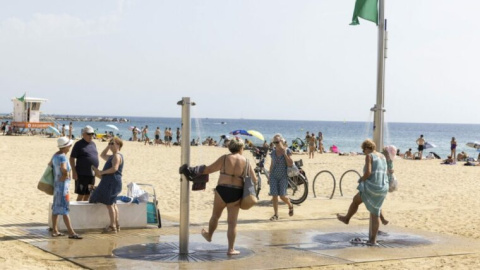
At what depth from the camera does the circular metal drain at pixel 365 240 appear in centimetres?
912

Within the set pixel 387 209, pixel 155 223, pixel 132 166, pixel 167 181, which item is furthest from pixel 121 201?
pixel 132 166

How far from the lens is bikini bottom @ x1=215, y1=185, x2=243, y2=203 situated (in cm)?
771

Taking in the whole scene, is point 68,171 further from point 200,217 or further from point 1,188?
point 1,188

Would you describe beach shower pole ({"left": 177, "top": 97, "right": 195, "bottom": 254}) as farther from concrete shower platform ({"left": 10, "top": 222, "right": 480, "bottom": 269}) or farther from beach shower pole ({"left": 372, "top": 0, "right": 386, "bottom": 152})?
beach shower pole ({"left": 372, "top": 0, "right": 386, "bottom": 152})

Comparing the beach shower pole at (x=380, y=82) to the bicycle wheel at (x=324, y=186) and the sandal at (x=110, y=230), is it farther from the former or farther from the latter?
the bicycle wheel at (x=324, y=186)

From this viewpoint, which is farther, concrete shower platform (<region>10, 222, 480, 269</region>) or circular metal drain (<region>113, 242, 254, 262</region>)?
circular metal drain (<region>113, 242, 254, 262</region>)

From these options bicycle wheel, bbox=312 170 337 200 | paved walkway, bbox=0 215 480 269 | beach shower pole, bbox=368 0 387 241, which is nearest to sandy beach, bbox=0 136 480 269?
bicycle wheel, bbox=312 170 337 200

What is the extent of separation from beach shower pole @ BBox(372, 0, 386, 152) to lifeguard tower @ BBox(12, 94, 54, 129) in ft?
181

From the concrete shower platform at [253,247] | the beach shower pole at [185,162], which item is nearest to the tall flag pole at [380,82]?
the concrete shower platform at [253,247]

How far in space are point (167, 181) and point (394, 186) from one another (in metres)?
8.69

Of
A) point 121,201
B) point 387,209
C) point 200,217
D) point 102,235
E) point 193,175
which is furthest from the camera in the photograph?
point 387,209

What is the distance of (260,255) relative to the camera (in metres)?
8.13

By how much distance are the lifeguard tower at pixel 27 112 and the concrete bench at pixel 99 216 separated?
54036 mm

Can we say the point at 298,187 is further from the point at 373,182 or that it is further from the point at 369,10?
the point at 373,182
